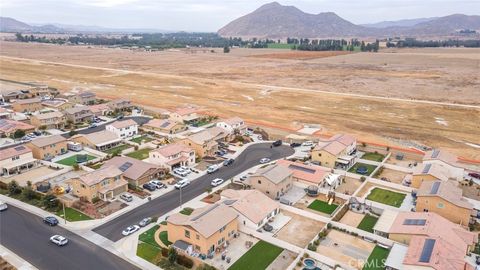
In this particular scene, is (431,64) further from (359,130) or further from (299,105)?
(359,130)

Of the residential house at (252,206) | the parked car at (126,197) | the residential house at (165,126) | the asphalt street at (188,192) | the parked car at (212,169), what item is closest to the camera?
the residential house at (252,206)

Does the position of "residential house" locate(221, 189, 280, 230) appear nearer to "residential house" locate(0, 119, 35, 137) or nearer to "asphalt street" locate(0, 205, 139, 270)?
"asphalt street" locate(0, 205, 139, 270)

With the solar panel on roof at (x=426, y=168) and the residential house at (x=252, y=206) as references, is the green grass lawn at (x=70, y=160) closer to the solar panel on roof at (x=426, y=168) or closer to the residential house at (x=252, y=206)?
the residential house at (x=252, y=206)

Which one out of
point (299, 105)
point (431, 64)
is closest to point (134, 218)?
point (299, 105)

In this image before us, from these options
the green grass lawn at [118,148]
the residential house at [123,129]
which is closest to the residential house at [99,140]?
the green grass lawn at [118,148]

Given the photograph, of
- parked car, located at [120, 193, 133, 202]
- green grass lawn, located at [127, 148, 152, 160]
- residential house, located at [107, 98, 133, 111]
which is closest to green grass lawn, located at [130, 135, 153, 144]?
green grass lawn, located at [127, 148, 152, 160]

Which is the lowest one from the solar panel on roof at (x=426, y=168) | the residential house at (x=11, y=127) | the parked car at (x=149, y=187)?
the parked car at (x=149, y=187)

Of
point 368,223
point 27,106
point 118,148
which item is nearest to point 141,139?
point 118,148
